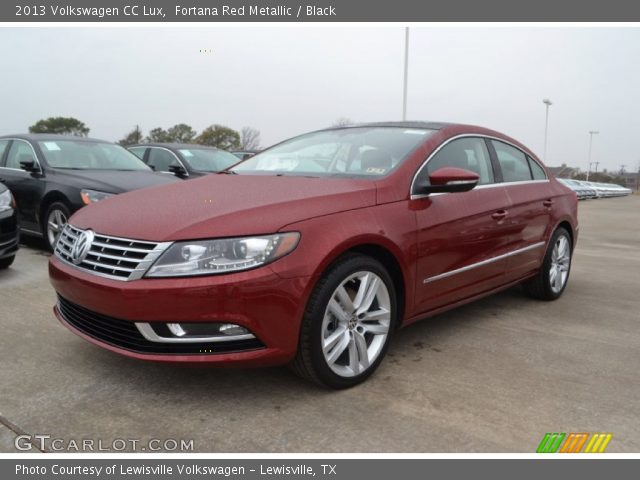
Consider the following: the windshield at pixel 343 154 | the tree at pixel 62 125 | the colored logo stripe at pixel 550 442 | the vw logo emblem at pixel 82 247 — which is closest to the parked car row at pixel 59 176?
the windshield at pixel 343 154

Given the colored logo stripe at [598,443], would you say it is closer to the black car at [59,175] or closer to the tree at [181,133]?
the black car at [59,175]

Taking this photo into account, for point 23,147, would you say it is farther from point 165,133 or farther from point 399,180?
point 165,133

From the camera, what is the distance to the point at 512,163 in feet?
14.3

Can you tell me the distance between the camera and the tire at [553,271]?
468cm

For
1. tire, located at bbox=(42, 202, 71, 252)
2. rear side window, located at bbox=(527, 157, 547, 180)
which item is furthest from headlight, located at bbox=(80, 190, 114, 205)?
rear side window, located at bbox=(527, 157, 547, 180)

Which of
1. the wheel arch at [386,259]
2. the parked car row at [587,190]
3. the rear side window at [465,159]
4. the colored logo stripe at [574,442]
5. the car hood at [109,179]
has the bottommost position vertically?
the parked car row at [587,190]

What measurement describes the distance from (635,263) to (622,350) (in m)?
4.27

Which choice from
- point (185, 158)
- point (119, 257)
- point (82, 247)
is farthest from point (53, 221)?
point (119, 257)

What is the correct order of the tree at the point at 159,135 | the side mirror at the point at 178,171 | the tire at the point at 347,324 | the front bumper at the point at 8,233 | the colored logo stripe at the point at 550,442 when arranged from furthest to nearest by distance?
the tree at the point at 159,135 → the side mirror at the point at 178,171 → the front bumper at the point at 8,233 → the tire at the point at 347,324 → the colored logo stripe at the point at 550,442

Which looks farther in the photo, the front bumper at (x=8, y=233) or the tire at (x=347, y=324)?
the front bumper at (x=8, y=233)

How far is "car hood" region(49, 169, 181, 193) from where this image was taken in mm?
5996

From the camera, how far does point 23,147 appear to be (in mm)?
6992
